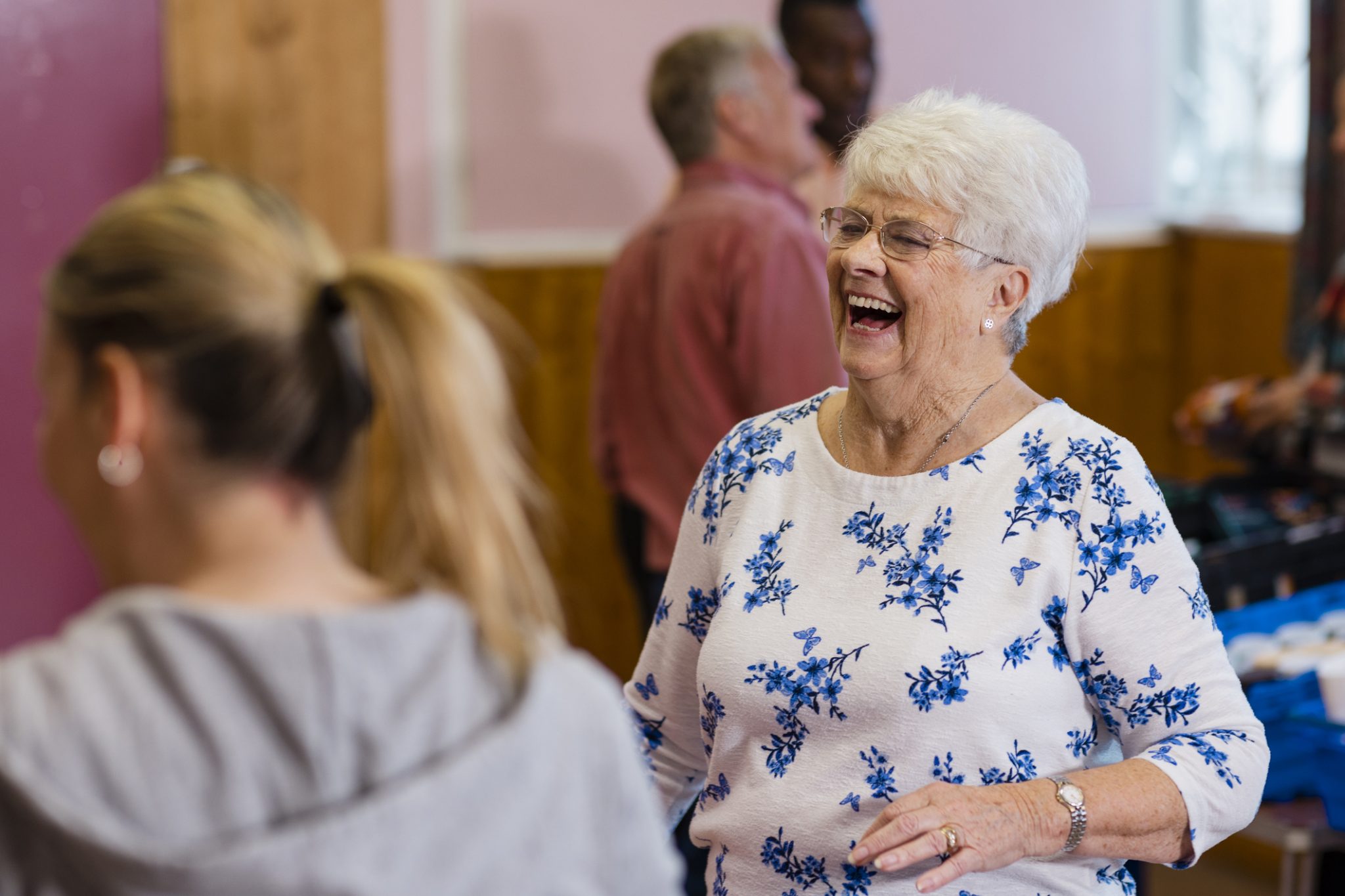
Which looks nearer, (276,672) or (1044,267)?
(276,672)

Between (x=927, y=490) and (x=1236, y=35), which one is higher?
(x=1236, y=35)

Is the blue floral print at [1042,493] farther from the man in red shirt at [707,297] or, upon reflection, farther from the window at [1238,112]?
the window at [1238,112]

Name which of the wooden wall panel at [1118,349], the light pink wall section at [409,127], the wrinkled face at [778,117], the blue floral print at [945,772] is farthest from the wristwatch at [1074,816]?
the wooden wall panel at [1118,349]

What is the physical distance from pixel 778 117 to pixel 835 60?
60cm

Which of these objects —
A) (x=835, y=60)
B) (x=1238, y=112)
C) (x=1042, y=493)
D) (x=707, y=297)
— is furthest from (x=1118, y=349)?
(x=1042, y=493)

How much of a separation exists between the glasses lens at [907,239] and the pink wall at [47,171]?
217 cm

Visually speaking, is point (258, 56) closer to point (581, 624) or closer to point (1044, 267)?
point (581, 624)

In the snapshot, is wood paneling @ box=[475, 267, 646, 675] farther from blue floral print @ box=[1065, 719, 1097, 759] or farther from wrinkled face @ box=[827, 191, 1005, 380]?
blue floral print @ box=[1065, 719, 1097, 759]

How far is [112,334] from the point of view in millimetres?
899

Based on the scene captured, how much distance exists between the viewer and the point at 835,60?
354 centimetres

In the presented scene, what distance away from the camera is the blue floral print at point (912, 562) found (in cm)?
156

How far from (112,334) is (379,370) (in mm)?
161

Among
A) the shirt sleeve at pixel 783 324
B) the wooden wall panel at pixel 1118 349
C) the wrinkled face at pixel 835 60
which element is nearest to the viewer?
the shirt sleeve at pixel 783 324

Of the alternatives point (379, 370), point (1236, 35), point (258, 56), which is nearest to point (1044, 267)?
point (379, 370)
